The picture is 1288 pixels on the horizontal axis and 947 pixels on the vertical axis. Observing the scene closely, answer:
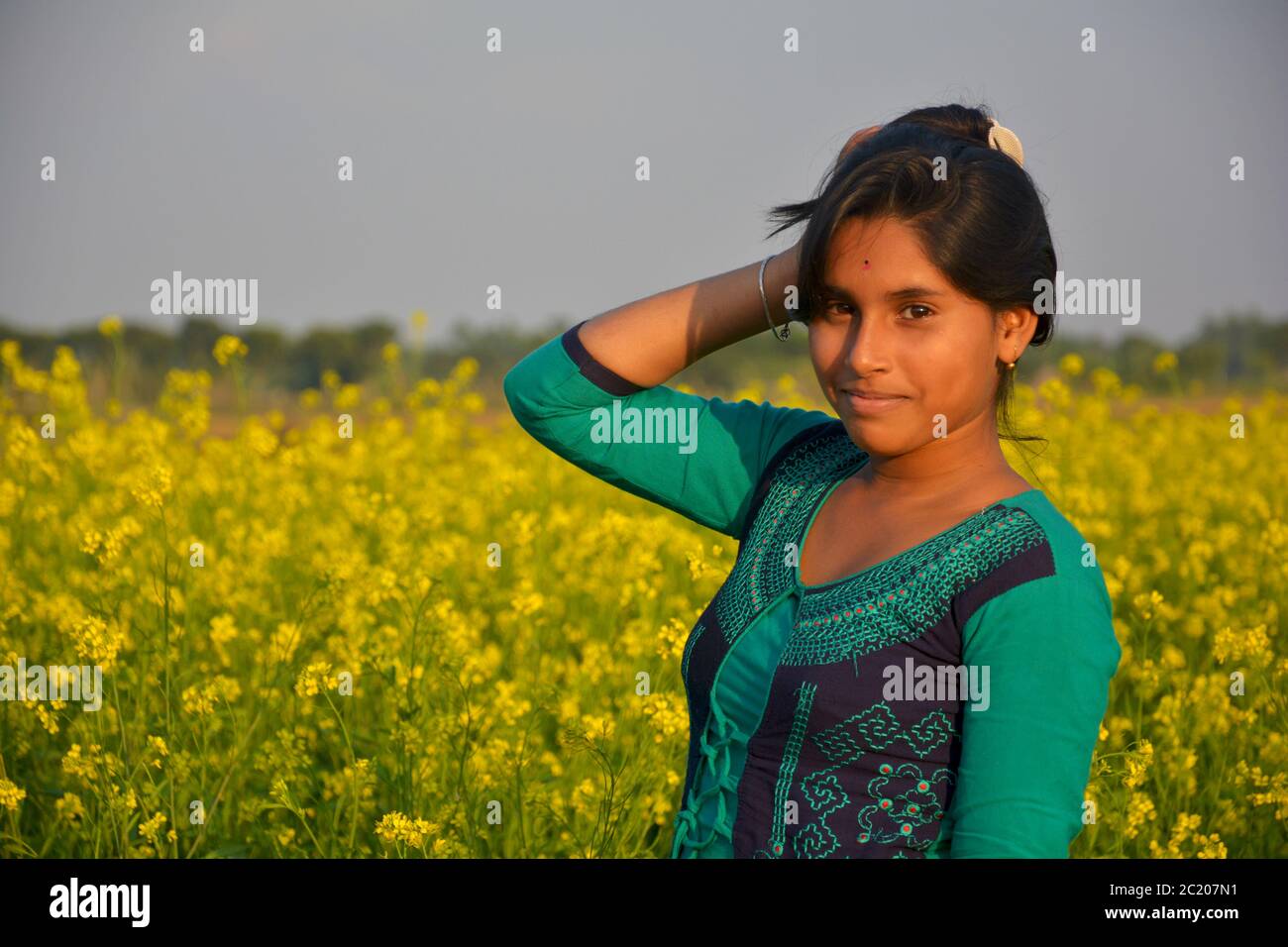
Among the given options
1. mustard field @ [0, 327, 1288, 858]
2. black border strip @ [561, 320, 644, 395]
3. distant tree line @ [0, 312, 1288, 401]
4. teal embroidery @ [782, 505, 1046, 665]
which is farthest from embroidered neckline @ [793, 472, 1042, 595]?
distant tree line @ [0, 312, 1288, 401]

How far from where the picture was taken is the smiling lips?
138cm

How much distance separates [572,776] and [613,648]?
1.63ft

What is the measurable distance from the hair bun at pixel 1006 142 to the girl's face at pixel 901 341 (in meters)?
0.18

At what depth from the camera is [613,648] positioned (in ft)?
10.5

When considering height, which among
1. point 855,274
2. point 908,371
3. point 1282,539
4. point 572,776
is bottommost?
point 572,776

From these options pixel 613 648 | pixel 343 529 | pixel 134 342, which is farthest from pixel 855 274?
pixel 134 342

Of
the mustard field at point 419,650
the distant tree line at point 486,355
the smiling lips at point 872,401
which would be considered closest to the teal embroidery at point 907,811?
the smiling lips at point 872,401

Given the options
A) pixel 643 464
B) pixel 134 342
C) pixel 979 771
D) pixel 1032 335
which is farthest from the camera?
pixel 134 342

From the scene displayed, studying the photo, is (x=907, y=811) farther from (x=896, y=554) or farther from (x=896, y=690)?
(x=896, y=554)

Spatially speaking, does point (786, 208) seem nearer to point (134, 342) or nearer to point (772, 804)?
point (772, 804)

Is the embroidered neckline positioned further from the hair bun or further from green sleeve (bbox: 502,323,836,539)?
the hair bun

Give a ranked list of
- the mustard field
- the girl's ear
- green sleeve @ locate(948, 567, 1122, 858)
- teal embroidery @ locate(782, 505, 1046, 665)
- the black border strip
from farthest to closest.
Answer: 1. the mustard field
2. the black border strip
3. the girl's ear
4. teal embroidery @ locate(782, 505, 1046, 665)
5. green sleeve @ locate(948, 567, 1122, 858)

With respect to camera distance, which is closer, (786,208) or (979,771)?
(979,771)

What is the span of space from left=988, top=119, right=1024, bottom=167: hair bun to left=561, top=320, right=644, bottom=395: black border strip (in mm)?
530
